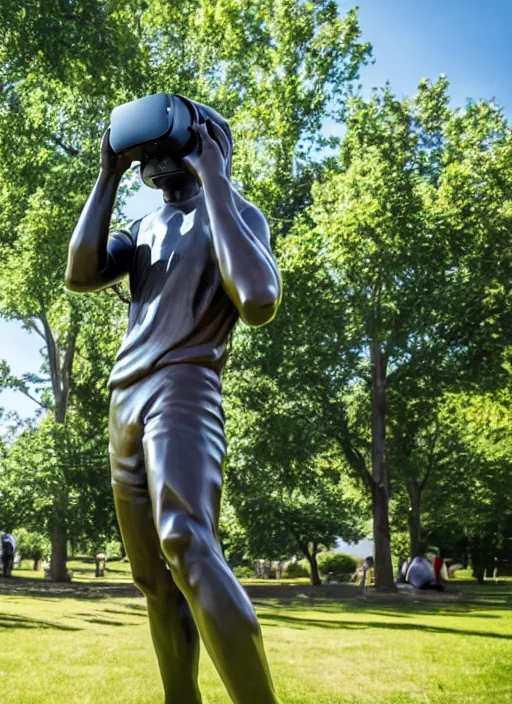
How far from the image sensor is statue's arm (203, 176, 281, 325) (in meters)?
2.74

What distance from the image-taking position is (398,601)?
20625 mm

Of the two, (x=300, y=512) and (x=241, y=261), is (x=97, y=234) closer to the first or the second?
(x=241, y=261)

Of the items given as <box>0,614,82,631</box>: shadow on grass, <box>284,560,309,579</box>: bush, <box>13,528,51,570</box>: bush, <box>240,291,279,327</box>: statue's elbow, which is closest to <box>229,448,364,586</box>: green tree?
<box>284,560,309,579</box>: bush

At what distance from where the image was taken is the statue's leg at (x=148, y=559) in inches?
115

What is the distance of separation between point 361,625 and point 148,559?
33.3ft

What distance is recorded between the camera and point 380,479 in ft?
85.7

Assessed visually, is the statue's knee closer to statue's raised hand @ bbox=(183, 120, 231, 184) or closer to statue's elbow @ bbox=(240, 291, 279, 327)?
statue's elbow @ bbox=(240, 291, 279, 327)

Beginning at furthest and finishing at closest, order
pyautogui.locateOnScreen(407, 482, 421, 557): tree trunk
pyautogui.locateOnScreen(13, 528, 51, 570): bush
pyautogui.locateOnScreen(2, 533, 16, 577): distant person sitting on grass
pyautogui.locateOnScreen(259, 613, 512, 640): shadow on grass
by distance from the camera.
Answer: pyautogui.locateOnScreen(13, 528, 51, 570): bush
pyautogui.locateOnScreen(407, 482, 421, 557): tree trunk
pyautogui.locateOnScreen(2, 533, 16, 577): distant person sitting on grass
pyautogui.locateOnScreen(259, 613, 512, 640): shadow on grass

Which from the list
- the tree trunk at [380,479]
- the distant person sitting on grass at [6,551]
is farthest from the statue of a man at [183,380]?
the distant person sitting on grass at [6,551]

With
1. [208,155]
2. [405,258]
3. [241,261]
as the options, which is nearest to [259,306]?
[241,261]

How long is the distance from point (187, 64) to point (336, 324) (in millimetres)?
9104

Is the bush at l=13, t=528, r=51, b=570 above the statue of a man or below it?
above

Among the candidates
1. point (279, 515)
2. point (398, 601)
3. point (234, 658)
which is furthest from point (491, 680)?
point (279, 515)

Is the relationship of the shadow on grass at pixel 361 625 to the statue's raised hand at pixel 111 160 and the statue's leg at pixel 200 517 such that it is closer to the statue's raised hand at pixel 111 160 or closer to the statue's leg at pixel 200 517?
the statue's leg at pixel 200 517
